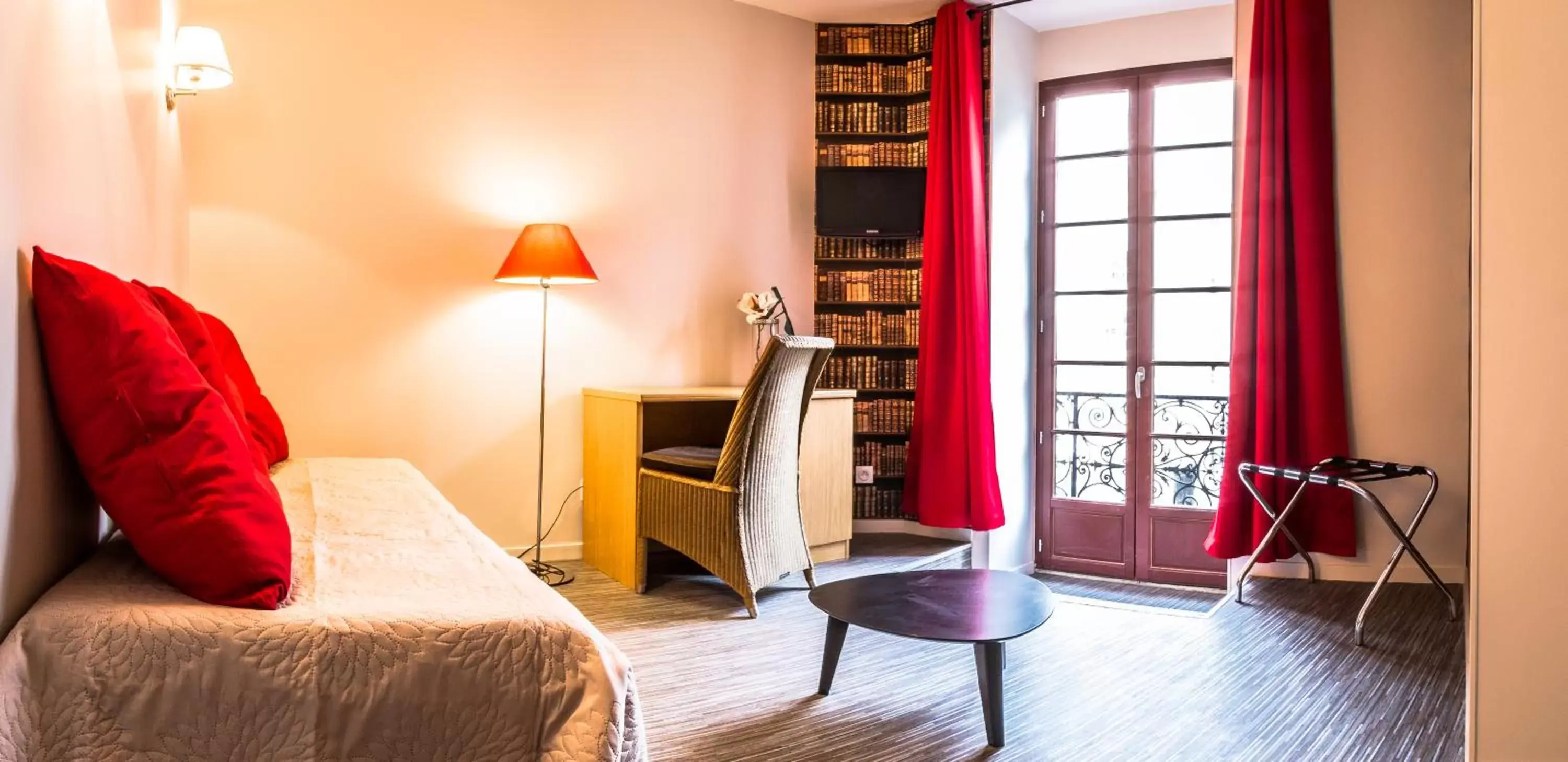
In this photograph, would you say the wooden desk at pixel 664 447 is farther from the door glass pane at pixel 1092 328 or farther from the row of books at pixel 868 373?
the door glass pane at pixel 1092 328

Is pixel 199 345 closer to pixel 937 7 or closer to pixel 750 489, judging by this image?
pixel 750 489

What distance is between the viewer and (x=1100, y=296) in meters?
4.95

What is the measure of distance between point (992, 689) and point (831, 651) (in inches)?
18.6

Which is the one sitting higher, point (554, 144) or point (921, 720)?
point (554, 144)

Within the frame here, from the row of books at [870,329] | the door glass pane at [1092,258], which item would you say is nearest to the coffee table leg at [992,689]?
the row of books at [870,329]

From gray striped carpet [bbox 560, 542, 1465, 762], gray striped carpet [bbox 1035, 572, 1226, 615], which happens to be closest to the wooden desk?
gray striped carpet [bbox 560, 542, 1465, 762]

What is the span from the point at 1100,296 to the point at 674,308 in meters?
2.19

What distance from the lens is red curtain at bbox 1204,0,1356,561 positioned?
394cm

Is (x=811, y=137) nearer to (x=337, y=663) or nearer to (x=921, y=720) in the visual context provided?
(x=921, y=720)

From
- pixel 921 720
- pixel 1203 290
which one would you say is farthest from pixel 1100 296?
pixel 921 720

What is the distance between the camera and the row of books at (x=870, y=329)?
488cm

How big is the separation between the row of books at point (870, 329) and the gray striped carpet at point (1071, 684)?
1625 mm

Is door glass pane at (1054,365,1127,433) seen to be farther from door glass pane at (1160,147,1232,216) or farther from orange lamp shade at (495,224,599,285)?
orange lamp shade at (495,224,599,285)

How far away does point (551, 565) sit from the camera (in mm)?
3969
